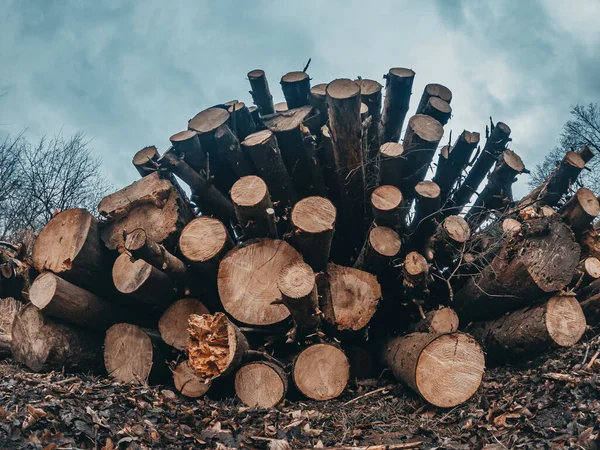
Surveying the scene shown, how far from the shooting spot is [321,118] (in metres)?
5.61

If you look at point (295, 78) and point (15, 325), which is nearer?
Result: point (15, 325)

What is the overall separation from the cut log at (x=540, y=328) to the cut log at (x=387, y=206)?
1.45 metres

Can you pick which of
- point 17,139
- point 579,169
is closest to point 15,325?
point 579,169

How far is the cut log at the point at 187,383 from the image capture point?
4.46 m

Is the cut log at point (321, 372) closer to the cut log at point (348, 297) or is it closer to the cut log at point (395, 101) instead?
the cut log at point (348, 297)

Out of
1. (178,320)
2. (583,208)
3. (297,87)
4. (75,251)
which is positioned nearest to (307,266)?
(178,320)

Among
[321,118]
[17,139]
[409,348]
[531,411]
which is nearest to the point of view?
[531,411]

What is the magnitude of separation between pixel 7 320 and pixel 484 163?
7.41 meters

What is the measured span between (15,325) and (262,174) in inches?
119

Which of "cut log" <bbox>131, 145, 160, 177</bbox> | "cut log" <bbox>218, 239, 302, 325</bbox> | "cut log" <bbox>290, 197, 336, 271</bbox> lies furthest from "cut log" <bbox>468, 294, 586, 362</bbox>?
"cut log" <bbox>131, 145, 160, 177</bbox>

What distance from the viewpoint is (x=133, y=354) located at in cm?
475

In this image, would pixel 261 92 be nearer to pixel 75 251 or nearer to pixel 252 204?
Answer: pixel 252 204

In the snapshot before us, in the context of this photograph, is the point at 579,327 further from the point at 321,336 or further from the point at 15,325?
the point at 15,325

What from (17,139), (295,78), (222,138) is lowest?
(222,138)
